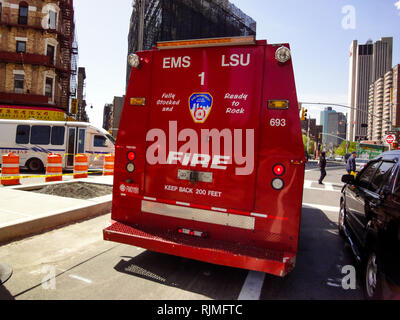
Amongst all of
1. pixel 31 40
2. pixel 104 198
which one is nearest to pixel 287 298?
pixel 104 198

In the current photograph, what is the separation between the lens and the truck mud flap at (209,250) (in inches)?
128

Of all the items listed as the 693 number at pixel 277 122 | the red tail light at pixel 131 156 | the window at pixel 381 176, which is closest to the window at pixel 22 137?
the red tail light at pixel 131 156

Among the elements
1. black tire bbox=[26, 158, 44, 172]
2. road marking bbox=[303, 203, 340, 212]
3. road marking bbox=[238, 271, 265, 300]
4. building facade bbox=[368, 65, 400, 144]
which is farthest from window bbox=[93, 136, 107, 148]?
building facade bbox=[368, 65, 400, 144]

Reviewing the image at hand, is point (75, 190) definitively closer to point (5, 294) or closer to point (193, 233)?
point (5, 294)

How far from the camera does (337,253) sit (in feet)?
16.8

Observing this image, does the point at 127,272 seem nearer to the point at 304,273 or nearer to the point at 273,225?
Result: the point at 273,225

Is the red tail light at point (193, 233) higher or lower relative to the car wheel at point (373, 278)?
higher

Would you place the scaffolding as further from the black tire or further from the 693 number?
the 693 number

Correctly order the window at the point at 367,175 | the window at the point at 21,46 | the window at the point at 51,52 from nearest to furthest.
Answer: the window at the point at 367,175, the window at the point at 21,46, the window at the point at 51,52

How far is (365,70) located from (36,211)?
216136 millimetres

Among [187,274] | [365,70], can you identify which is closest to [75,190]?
[187,274]

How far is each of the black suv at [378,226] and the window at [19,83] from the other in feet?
108

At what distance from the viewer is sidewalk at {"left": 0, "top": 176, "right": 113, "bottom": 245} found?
16.4 ft

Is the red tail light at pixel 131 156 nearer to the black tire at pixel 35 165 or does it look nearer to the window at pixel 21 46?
the black tire at pixel 35 165
